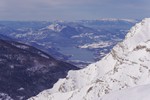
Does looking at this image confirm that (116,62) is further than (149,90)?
Yes

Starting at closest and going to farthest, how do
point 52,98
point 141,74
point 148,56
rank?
1. point 141,74
2. point 148,56
3. point 52,98

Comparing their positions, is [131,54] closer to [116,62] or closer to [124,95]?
[116,62]

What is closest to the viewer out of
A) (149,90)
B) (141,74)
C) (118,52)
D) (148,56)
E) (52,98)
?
(149,90)

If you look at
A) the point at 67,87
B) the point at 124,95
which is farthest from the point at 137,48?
the point at 124,95

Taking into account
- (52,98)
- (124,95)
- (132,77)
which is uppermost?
(124,95)

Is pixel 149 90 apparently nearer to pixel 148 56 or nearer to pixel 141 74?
pixel 141 74

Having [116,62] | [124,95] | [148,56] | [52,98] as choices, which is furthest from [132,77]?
[124,95]

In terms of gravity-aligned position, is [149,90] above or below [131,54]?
above
